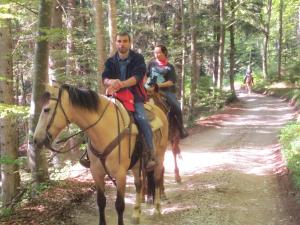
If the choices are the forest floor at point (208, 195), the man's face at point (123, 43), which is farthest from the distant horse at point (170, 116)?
the man's face at point (123, 43)

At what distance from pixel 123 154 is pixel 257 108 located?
22484mm

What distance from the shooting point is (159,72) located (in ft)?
28.8

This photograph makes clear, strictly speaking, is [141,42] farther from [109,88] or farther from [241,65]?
[241,65]

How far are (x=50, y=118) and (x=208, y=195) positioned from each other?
4677 millimetres

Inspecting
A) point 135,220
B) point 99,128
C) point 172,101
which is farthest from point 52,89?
point 172,101

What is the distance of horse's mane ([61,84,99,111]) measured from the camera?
18.4ft

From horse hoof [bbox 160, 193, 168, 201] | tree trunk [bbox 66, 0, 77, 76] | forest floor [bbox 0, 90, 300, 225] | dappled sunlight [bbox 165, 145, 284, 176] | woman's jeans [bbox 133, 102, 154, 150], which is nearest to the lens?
woman's jeans [bbox 133, 102, 154, 150]

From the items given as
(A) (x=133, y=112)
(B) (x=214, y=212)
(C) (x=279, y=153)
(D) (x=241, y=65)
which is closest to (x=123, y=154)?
(A) (x=133, y=112)

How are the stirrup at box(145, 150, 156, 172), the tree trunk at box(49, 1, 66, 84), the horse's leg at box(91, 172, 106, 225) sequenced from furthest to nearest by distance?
the tree trunk at box(49, 1, 66, 84) < the stirrup at box(145, 150, 156, 172) < the horse's leg at box(91, 172, 106, 225)

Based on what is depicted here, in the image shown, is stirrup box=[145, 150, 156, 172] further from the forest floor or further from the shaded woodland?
the shaded woodland

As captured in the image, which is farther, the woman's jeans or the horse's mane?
the woman's jeans

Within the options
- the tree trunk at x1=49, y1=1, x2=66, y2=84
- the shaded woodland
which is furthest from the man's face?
the tree trunk at x1=49, y1=1, x2=66, y2=84

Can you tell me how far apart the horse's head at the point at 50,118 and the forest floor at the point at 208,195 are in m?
1.93

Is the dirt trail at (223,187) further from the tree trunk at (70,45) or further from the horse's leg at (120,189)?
the tree trunk at (70,45)
